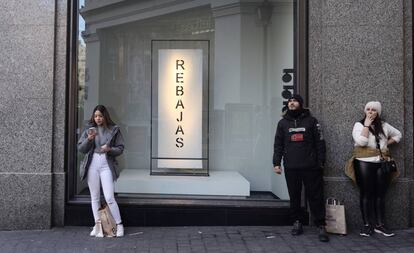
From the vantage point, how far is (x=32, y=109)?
23.1ft

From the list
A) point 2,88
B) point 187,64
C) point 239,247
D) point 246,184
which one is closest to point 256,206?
point 246,184

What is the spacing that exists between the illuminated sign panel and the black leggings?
9.65ft

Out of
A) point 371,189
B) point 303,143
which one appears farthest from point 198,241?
point 371,189

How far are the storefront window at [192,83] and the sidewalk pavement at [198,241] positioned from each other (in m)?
1.43

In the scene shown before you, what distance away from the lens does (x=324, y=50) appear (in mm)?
7035

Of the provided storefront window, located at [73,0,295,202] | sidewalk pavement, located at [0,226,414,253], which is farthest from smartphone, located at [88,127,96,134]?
storefront window, located at [73,0,295,202]

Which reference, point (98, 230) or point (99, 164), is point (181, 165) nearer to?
point (99, 164)

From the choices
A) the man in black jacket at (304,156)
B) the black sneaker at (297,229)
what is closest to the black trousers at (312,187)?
the man in black jacket at (304,156)

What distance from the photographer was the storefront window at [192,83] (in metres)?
8.44

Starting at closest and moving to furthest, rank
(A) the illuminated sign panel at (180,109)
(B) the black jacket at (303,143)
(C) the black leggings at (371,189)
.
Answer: (B) the black jacket at (303,143), (C) the black leggings at (371,189), (A) the illuminated sign panel at (180,109)

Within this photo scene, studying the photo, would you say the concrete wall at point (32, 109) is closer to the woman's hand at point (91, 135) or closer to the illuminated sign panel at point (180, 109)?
the woman's hand at point (91, 135)

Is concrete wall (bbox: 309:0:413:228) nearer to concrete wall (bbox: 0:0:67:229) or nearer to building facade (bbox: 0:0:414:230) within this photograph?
building facade (bbox: 0:0:414:230)

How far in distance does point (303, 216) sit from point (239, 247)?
4.69 feet

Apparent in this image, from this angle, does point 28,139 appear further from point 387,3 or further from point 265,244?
point 387,3
